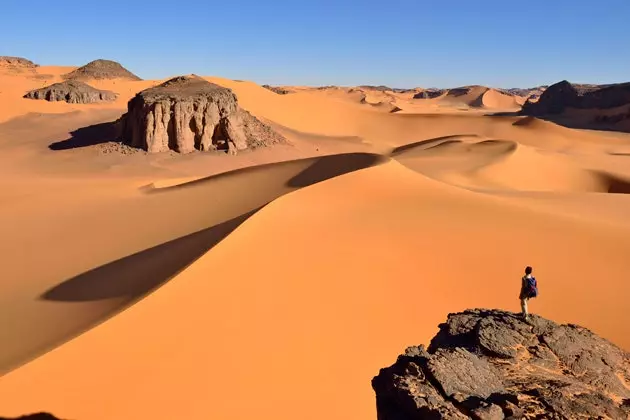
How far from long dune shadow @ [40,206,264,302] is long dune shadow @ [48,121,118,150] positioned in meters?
20.6

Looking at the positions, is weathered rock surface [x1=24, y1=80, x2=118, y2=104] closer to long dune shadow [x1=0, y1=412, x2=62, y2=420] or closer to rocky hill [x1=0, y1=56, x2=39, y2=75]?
rocky hill [x1=0, y1=56, x2=39, y2=75]

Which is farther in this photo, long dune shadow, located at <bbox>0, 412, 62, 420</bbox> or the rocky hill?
the rocky hill

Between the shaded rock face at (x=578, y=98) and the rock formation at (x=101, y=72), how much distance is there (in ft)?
177

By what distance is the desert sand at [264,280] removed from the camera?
16.3 ft

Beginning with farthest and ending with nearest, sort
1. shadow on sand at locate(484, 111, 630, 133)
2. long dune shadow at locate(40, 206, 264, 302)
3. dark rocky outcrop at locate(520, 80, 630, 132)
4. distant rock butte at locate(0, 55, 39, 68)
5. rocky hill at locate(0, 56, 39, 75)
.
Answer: distant rock butte at locate(0, 55, 39, 68), rocky hill at locate(0, 56, 39, 75), dark rocky outcrop at locate(520, 80, 630, 132), shadow on sand at locate(484, 111, 630, 133), long dune shadow at locate(40, 206, 264, 302)

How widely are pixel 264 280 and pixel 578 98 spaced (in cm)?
6288

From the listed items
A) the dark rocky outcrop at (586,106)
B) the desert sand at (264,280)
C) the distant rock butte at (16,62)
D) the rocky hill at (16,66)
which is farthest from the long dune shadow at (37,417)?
the distant rock butte at (16,62)

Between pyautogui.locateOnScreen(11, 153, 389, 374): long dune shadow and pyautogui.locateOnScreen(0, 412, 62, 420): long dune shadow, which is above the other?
pyautogui.locateOnScreen(0, 412, 62, 420): long dune shadow

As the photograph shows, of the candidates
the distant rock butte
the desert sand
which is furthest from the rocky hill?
the desert sand

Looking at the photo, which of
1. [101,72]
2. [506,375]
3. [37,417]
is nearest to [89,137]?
[37,417]

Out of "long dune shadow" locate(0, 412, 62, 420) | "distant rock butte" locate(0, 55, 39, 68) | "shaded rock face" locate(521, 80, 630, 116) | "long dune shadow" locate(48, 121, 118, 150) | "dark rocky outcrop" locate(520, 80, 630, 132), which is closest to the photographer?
"long dune shadow" locate(0, 412, 62, 420)

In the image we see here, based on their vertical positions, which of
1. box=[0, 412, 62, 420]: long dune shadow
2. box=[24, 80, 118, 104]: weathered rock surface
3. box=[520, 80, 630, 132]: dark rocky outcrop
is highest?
box=[0, 412, 62, 420]: long dune shadow

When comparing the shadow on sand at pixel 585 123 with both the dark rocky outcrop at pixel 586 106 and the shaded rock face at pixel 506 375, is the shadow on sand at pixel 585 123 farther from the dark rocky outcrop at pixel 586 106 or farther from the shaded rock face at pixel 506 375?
the shaded rock face at pixel 506 375

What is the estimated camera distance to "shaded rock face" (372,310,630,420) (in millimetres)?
3227
